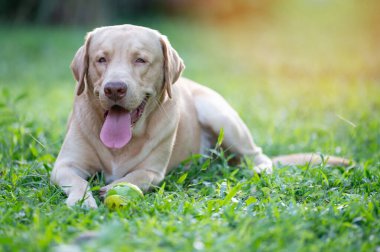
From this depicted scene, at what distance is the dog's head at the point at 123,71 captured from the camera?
3902 millimetres

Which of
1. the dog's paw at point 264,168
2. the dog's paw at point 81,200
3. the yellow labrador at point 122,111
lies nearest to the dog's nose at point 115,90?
the yellow labrador at point 122,111

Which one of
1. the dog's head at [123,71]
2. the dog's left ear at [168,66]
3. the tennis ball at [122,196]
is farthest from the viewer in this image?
the dog's left ear at [168,66]

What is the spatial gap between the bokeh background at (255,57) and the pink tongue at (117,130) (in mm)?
1192

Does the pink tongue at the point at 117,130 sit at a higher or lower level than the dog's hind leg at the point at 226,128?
higher

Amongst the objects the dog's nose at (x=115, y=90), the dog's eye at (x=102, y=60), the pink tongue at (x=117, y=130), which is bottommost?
the pink tongue at (x=117, y=130)

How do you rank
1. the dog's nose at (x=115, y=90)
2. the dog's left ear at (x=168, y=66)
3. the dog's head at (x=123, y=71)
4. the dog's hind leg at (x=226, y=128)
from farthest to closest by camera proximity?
the dog's hind leg at (x=226, y=128)
the dog's left ear at (x=168, y=66)
the dog's head at (x=123, y=71)
the dog's nose at (x=115, y=90)

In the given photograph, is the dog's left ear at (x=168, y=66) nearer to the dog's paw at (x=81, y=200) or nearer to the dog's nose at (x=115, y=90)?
the dog's nose at (x=115, y=90)

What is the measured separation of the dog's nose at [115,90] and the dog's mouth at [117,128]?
23 cm

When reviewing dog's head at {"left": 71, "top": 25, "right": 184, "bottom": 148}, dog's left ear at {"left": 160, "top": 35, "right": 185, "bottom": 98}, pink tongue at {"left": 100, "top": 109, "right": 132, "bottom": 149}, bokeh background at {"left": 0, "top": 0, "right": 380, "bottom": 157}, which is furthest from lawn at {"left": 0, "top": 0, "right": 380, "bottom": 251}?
dog's left ear at {"left": 160, "top": 35, "right": 185, "bottom": 98}

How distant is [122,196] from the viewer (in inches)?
139

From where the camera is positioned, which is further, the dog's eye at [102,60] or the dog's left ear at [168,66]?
the dog's left ear at [168,66]

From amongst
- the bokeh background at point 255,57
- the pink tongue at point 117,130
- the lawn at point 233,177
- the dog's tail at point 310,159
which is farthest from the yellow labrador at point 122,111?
the bokeh background at point 255,57

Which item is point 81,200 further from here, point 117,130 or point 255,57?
point 255,57

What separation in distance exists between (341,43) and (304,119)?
10.2m
